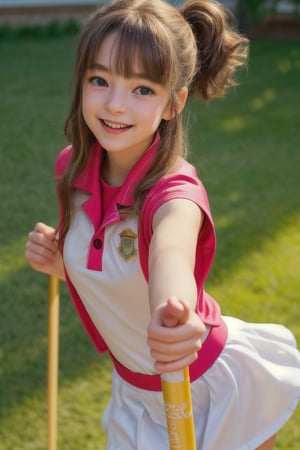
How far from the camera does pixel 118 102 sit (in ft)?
5.68

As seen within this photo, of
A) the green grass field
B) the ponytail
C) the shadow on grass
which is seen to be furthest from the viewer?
the shadow on grass

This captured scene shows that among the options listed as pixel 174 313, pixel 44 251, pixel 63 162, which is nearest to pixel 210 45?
pixel 63 162

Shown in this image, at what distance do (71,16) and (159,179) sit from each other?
→ 1087 cm

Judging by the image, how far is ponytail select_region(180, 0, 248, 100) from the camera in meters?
2.03

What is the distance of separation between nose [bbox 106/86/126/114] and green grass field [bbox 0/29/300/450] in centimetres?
52

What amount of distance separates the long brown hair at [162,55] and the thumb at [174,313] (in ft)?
1.93

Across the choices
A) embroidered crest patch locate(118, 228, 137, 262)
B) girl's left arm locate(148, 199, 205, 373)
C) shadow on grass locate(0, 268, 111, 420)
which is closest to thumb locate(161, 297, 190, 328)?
girl's left arm locate(148, 199, 205, 373)

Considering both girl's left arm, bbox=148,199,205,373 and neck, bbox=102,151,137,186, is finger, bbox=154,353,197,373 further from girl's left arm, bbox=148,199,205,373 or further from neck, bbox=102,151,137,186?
neck, bbox=102,151,137,186

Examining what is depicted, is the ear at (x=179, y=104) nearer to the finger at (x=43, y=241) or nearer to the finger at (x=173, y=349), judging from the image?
the finger at (x=43, y=241)

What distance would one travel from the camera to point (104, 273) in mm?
1861

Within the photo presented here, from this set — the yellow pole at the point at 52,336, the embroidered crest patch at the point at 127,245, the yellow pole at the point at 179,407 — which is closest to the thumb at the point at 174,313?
the yellow pole at the point at 179,407

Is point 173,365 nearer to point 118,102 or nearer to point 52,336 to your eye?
point 118,102

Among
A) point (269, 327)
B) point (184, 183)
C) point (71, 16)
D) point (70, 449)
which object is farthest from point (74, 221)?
point (71, 16)

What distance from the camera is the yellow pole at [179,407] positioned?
4.26 ft
